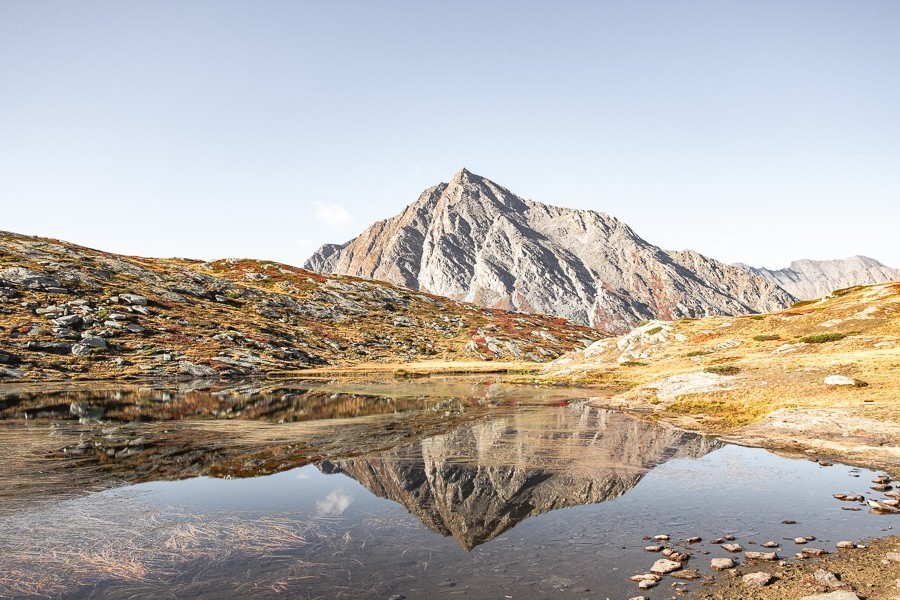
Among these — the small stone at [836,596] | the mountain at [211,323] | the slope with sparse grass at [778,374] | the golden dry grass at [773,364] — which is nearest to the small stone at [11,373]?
the mountain at [211,323]

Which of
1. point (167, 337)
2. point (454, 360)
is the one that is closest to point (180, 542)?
point (167, 337)

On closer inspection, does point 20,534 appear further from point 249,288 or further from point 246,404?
point 249,288

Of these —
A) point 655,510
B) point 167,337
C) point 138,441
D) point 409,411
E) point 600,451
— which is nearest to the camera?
point 655,510

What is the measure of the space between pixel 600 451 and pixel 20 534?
26.3m

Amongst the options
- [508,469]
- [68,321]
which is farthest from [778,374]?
[68,321]

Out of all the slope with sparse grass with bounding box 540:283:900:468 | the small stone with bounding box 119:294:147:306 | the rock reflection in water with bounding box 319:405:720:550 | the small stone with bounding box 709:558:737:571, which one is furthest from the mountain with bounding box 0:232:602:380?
the small stone with bounding box 709:558:737:571

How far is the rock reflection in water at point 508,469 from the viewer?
18.4 metres

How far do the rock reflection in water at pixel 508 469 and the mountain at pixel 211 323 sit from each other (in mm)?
72246

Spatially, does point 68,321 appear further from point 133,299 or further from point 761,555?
point 761,555

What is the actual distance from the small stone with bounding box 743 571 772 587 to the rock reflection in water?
722 cm

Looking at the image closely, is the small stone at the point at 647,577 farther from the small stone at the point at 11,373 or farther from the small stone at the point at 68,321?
the small stone at the point at 68,321

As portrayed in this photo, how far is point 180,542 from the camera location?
15133mm

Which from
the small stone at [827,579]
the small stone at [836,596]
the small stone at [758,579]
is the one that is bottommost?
the small stone at [758,579]

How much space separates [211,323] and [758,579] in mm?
117797
